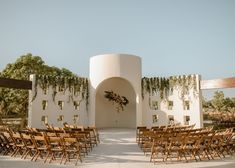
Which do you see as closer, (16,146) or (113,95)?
(16,146)

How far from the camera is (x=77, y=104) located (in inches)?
700

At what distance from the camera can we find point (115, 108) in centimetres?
1981

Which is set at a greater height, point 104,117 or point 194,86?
point 194,86

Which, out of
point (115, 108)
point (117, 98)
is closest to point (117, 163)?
point (117, 98)

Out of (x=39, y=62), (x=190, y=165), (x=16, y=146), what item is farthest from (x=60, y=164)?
(x=39, y=62)

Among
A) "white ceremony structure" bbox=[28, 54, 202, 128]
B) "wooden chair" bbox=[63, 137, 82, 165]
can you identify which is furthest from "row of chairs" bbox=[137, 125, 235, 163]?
"white ceremony structure" bbox=[28, 54, 202, 128]

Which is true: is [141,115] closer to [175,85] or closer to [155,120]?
[155,120]

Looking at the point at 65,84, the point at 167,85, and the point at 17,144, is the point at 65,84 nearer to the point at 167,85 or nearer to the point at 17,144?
the point at 167,85

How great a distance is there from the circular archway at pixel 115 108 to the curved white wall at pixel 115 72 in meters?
1.68

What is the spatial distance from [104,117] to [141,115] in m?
3.56

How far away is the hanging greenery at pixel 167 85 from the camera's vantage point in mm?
16641

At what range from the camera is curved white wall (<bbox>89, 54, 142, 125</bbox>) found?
1745cm

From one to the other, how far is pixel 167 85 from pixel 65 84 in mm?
7762

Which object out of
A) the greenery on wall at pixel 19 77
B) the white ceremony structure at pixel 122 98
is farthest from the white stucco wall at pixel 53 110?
the greenery on wall at pixel 19 77
